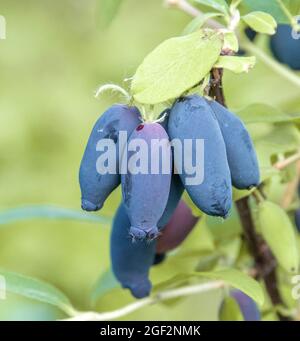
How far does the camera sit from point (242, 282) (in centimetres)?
88

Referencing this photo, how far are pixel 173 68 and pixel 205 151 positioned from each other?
8cm

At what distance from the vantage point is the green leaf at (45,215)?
118 centimetres

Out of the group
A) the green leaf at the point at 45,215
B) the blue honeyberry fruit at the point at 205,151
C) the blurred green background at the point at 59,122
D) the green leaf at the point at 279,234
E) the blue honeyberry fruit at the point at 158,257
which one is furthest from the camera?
the blurred green background at the point at 59,122

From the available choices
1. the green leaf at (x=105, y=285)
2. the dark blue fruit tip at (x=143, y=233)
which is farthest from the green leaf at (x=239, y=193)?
the green leaf at (x=105, y=285)

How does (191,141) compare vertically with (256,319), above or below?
above

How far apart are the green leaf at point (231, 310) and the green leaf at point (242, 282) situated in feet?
0.28

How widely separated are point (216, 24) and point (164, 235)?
0.24 metres

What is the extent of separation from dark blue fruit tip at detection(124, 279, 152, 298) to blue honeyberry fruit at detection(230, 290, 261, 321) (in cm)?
12

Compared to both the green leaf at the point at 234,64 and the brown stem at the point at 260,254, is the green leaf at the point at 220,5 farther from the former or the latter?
the brown stem at the point at 260,254

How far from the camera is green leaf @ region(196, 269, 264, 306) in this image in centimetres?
86

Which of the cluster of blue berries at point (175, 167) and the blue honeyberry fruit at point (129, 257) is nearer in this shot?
the cluster of blue berries at point (175, 167)

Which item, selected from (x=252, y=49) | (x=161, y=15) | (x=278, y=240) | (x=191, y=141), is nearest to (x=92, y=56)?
(x=161, y=15)
